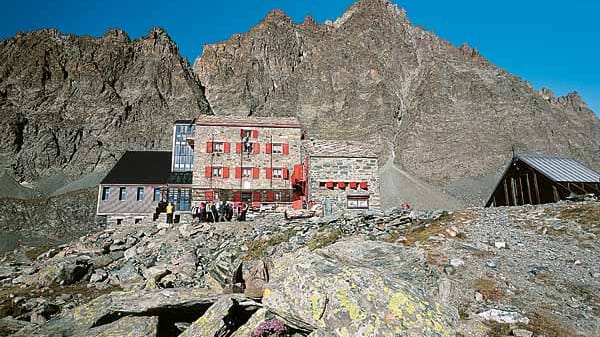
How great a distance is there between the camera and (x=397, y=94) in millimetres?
161000

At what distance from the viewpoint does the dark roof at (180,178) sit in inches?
2056

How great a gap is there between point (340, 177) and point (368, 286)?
102 ft

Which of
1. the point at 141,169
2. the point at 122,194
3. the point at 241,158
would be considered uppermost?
the point at 241,158

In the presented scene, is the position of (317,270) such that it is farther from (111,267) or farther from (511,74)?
(511,74)

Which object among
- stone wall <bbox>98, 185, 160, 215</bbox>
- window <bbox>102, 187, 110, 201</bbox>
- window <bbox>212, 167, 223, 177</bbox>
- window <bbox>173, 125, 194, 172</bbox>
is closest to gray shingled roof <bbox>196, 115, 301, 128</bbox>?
window <bbox>212, 167, 223, 177</bbox>

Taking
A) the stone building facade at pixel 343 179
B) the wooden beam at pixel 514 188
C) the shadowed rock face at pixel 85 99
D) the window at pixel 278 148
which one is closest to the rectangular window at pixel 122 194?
the window at pixel 278 148

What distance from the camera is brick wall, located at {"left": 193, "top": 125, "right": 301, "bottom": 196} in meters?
47.5

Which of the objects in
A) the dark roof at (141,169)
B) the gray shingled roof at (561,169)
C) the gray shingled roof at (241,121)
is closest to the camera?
the gray shingled roof at (561,169)

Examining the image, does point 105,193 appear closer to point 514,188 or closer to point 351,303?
point 514,188

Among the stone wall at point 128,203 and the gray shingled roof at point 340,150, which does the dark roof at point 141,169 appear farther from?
the gray shingled roof at point 340,150

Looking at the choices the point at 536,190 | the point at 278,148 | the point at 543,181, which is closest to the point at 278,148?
the point at 278,148

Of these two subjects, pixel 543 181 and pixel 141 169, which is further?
pixel 141 169

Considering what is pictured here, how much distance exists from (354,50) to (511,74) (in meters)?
65.6

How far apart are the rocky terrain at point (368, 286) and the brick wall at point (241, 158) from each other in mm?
27843
